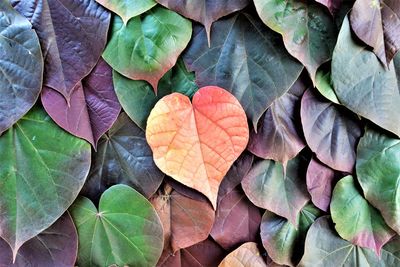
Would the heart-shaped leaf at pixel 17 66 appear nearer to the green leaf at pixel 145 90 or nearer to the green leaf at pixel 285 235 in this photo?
the green leaf at pixel 145 90

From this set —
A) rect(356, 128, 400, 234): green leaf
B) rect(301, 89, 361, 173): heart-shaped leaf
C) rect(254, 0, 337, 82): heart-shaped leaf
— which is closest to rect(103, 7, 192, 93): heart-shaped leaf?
rect(254, 0, 337, 82): heart-shaped leaf

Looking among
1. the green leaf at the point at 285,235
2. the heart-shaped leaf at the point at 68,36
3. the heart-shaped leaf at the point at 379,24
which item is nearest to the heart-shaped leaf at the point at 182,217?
the green leaf at the point at 285,235

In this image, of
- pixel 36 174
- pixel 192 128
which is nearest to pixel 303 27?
pixel 192 128

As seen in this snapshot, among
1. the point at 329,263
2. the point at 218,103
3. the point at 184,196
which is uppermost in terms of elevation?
the point at 218,103

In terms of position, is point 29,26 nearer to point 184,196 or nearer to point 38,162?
point 38,162

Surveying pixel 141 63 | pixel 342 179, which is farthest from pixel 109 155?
pixel 342 179

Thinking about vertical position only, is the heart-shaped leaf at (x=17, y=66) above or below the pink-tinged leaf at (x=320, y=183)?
above
